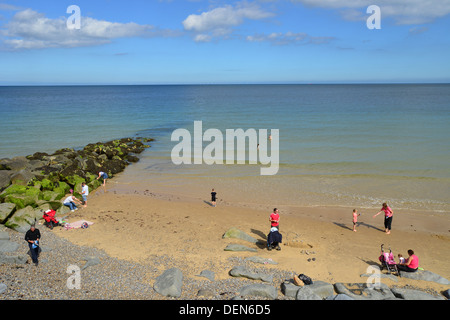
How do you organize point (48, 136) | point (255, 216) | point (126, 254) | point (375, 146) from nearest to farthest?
point (126, 254) → point (255, 216) → point (375, 146) → point (48, 136)

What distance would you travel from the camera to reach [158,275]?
1138 cm

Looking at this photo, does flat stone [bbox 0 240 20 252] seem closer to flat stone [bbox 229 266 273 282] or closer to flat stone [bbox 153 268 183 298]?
flat stone [bbox 153 268 183 298]

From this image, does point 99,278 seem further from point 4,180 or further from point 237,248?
point 4,180

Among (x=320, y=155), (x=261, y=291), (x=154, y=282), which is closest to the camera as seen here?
(x=261, y=291)

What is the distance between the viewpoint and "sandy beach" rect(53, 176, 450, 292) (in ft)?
41.6

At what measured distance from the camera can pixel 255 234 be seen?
1595 centimetres

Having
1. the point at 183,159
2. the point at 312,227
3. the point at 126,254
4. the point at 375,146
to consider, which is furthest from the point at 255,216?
the point at 375,146

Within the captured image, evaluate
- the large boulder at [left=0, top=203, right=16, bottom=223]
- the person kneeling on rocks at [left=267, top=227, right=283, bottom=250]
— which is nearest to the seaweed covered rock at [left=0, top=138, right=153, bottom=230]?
the large boulder at [left=0, top=203, right=16, bottom=223]

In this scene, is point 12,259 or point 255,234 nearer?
point 12,259

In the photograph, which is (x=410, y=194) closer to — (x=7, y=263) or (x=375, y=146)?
(x=375, y=146)

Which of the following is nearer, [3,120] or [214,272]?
[214,272]

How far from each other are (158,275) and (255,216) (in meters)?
8.19

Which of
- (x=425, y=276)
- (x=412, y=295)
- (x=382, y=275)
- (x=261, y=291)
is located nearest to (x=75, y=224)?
(x=261, y=291)

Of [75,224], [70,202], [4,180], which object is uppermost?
[4,180]
